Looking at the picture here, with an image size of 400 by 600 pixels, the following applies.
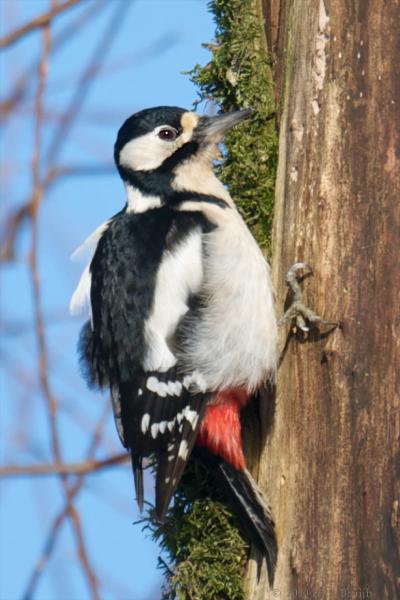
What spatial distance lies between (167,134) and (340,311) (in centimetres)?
112

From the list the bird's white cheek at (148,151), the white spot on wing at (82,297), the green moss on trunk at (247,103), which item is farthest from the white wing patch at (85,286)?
the green moss on trunk at (247,103)

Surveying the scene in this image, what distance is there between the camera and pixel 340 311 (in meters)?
2.89

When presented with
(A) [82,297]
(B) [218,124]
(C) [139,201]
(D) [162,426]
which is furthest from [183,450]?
(B) [218,124]

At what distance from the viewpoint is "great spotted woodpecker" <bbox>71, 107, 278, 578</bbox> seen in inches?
120

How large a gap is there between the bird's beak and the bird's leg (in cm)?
64

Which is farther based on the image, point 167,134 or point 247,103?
point 167,134

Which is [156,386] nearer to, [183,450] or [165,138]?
[183,450]

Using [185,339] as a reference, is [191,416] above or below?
below

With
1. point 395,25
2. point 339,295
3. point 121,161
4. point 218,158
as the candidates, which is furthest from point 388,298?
point 121,161

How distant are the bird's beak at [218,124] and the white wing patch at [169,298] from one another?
513 millimetres

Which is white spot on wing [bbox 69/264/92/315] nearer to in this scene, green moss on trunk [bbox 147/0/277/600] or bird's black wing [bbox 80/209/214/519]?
bird's black wing [bbox 80/209/214/519]

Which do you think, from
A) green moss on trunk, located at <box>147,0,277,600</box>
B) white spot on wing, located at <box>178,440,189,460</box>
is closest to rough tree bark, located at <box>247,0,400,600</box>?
green moss on trunk, located at <box>147,0,277,600</box>

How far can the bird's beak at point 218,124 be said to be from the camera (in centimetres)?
339

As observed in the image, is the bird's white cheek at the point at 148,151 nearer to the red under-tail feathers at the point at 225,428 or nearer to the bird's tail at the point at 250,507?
the red under-tail feathers at the point at 225,428
